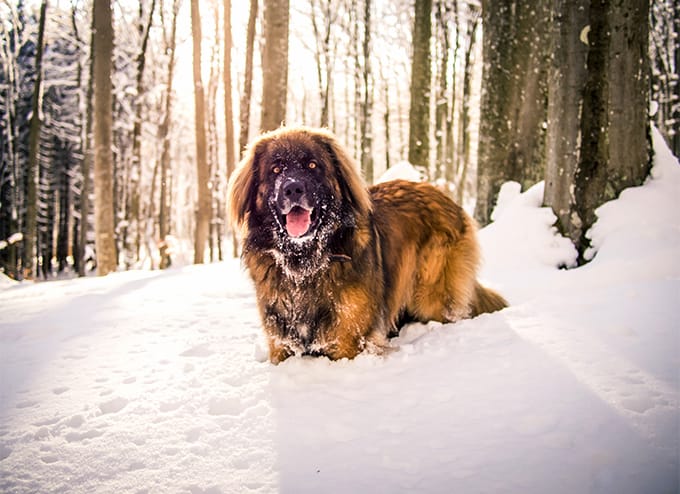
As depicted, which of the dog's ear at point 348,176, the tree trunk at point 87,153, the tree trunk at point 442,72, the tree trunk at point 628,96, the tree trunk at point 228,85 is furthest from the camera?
the tree trunk at point 442,72

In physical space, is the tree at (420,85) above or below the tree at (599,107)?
above

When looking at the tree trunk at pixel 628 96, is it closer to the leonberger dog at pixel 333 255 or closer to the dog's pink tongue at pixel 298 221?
the leonberger dog at pixel 333 255

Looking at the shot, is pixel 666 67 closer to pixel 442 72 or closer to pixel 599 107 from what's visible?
pixel 442 72

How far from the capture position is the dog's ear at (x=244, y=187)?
8.77 feet

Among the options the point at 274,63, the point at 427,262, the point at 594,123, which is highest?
the point at 274,63

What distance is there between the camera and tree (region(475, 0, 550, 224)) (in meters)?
5.66

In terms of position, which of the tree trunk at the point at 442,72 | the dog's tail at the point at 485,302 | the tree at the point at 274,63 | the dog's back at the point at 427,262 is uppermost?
the tree trunk at the point at 442,72

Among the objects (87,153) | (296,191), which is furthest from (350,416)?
(87,153)

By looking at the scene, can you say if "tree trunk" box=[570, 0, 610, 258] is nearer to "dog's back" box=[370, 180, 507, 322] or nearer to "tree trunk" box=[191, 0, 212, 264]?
"dog's back" box=[370, 180, 507, 322]

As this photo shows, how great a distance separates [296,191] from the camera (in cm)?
231

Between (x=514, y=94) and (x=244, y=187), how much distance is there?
496 centimetres

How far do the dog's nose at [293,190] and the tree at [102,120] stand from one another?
637cm

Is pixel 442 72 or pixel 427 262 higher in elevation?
pixel 442 72

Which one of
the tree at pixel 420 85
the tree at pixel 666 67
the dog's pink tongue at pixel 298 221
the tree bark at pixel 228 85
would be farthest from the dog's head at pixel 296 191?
the tree at pixel 666 67
